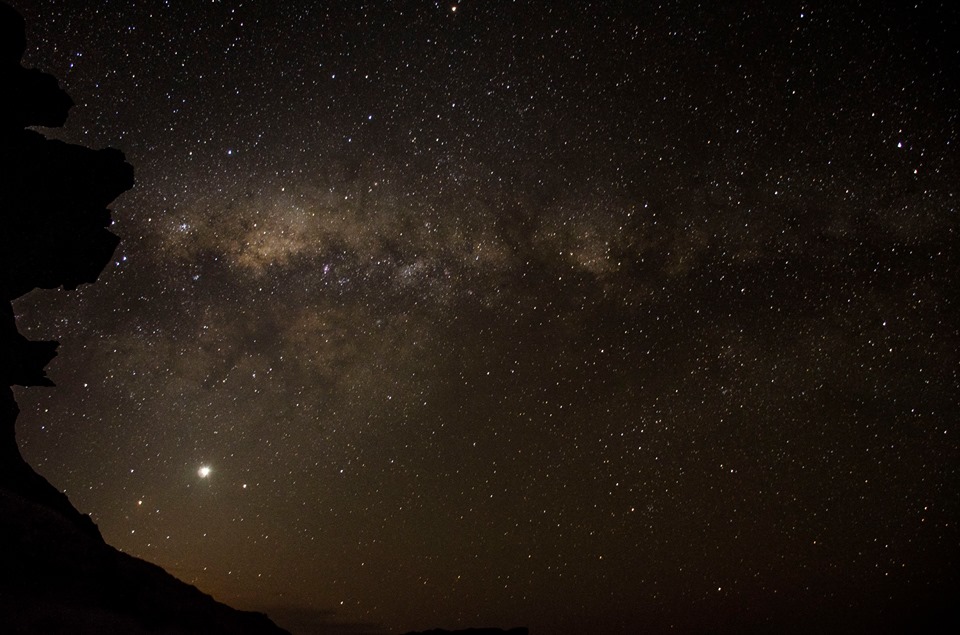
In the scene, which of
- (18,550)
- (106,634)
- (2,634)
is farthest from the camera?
(18,550)

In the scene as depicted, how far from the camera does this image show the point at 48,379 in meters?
14.3

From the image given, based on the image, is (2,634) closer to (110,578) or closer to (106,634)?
(106,634)

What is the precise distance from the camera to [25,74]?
13.4m

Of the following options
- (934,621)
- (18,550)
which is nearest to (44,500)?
(18,550)

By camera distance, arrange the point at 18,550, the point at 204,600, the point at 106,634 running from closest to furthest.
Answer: the point at 106,634, the point at 18,550, the point at 204,600

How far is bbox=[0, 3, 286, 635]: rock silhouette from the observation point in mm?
8758

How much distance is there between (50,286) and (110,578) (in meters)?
9.84

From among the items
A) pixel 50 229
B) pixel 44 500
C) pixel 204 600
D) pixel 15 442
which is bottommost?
pixel 204 600

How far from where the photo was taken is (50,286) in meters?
15.6

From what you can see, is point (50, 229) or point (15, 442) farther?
point (50, 229)

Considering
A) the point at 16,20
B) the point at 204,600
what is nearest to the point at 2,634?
the point at 204,600

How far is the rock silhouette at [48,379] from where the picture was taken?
876 centimetres

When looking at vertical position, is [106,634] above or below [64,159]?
below

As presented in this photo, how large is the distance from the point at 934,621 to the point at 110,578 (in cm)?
27906
